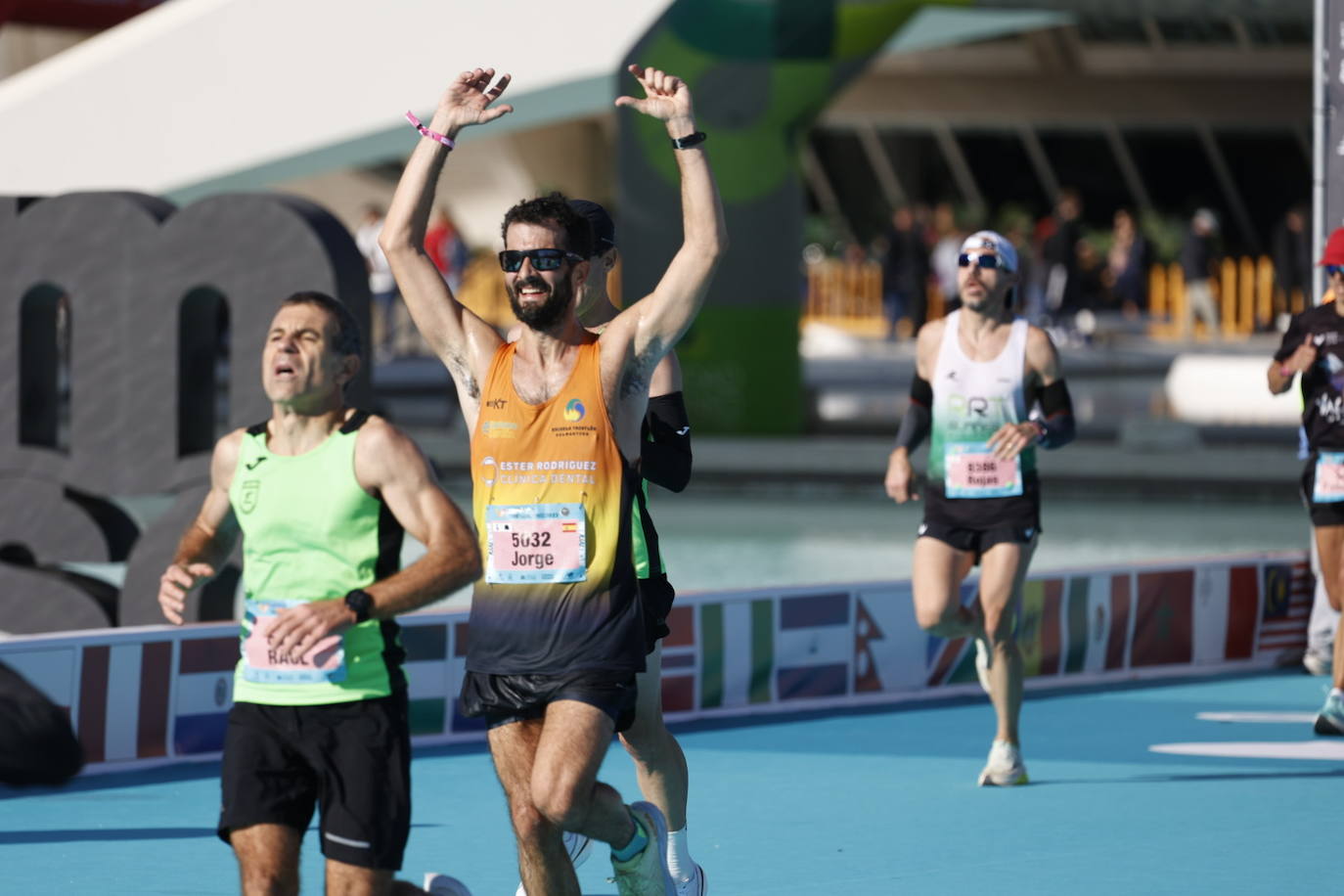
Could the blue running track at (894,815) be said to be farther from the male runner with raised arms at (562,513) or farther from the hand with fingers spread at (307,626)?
the hand with fingers spread at (307,626)

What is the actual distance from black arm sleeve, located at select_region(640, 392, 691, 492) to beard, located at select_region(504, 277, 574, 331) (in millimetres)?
446

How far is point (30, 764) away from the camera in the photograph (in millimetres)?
7371

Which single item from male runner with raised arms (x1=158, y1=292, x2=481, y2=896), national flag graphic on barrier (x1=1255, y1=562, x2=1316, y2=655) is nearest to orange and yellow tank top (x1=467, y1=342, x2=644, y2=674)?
male runner with raised arms (x1=158, y1=292, x2=481, y2=896)

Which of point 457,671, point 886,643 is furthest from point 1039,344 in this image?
point 457,671

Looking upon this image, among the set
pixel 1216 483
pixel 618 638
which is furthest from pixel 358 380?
pixel 1216 483

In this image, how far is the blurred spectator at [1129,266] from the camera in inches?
1474

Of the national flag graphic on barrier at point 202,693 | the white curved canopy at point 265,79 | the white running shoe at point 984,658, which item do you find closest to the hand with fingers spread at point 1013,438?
the white running shoe at point 984,658

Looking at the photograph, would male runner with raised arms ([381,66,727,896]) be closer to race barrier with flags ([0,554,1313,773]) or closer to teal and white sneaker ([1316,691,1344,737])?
race barrier with flags ([0,554,1313,773])

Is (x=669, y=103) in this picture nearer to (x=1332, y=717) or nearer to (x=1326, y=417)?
(x=1326, y=417)

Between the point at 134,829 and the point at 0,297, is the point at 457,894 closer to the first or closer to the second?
the point at 134,829

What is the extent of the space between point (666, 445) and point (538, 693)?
34.8 inches

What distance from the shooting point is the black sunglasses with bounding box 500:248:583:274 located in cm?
562

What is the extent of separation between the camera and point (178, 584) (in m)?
5.41

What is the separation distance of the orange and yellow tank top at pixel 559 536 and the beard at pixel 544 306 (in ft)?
0.44
